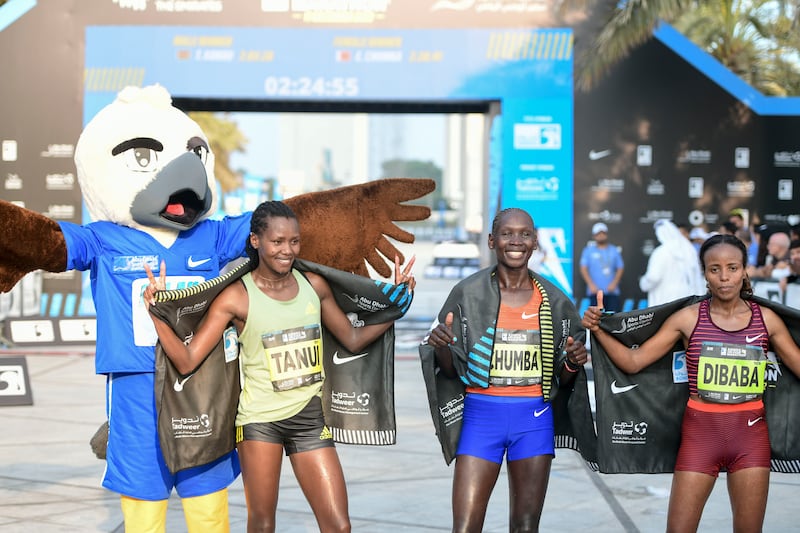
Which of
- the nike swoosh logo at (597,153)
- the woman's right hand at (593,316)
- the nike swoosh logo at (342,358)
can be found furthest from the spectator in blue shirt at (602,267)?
the nike swoosh logo at (342,358)

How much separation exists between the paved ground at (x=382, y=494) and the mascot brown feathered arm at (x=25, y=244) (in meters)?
Result: 2.07

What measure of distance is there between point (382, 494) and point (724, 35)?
16125 millimetres

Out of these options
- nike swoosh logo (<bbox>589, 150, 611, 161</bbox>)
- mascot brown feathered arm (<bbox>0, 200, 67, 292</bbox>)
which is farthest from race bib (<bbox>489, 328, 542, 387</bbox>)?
nike swoosh logo (<bbox>589, 150, 611, 161</bbox>)

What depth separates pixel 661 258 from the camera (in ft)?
39.7

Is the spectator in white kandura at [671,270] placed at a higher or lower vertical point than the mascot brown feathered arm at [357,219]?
lower

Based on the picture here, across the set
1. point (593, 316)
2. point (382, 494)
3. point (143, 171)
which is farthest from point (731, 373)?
point (382, 494)

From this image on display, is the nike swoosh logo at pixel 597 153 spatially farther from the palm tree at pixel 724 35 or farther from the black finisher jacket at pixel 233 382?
the black finisher jacket at pixel 233 382

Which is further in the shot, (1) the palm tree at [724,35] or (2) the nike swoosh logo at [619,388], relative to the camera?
(1) the palm tree at [724,35]

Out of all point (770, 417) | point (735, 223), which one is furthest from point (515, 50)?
point (770, 417)

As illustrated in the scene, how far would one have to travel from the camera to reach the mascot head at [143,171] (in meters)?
4.80

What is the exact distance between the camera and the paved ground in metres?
6.21

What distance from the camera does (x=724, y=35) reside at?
20.2m

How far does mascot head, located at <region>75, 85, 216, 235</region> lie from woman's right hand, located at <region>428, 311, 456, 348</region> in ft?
4.33

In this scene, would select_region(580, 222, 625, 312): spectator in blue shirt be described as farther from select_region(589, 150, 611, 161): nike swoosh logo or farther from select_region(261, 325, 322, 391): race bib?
select_region(261, 325, 322, 391): race bib
